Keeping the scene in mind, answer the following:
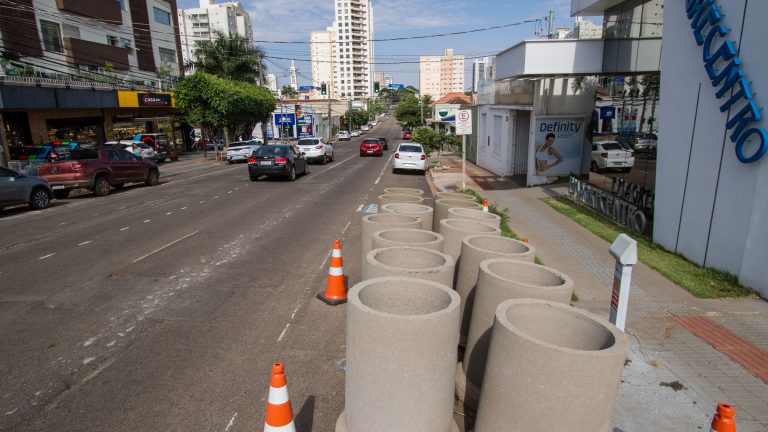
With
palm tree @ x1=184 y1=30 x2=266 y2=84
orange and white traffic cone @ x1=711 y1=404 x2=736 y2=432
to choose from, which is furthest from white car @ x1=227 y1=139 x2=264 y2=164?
orange and white traffic cone @ x1=711 y1=404 x2=736 y2=432

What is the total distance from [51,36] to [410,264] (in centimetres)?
3734

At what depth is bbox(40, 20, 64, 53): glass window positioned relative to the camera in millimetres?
30422

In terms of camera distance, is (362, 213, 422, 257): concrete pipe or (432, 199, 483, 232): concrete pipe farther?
(432, 199, 483, 232): concrete pipe

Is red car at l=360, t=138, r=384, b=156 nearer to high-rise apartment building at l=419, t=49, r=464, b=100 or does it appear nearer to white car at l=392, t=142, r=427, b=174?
white car at l=392, t=142, r=427, b=174

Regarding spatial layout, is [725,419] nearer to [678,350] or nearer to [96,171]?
[678,350]

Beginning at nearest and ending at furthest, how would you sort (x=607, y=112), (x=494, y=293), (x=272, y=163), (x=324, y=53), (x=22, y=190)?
(x=494, y=293), (x=22, y=190), (x=607, y=112), (x=272, y=163), (x=324, y=53)

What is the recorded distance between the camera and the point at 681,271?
730cm

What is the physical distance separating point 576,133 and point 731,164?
1013 cm

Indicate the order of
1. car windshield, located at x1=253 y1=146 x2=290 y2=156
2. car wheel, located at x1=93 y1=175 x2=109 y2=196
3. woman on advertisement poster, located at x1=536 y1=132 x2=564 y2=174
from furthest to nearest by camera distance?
car windshield, located at x1=253 y1=146 x2=290 y2=156 < woman on advertisement poster, located at x1=536 y1=132 x2=564 y2=174 < car wheel, located at x1=93 y1=175 x2=109 y2=196

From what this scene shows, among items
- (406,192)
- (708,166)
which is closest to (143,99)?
(406,192)

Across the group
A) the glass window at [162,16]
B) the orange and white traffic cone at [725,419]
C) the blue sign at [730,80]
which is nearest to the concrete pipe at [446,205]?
the blue sign at [730,80]

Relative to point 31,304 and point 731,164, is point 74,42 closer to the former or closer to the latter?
point 31,304

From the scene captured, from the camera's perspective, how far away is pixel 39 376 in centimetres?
435

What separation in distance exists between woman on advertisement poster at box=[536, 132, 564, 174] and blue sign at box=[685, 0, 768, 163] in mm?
9133
